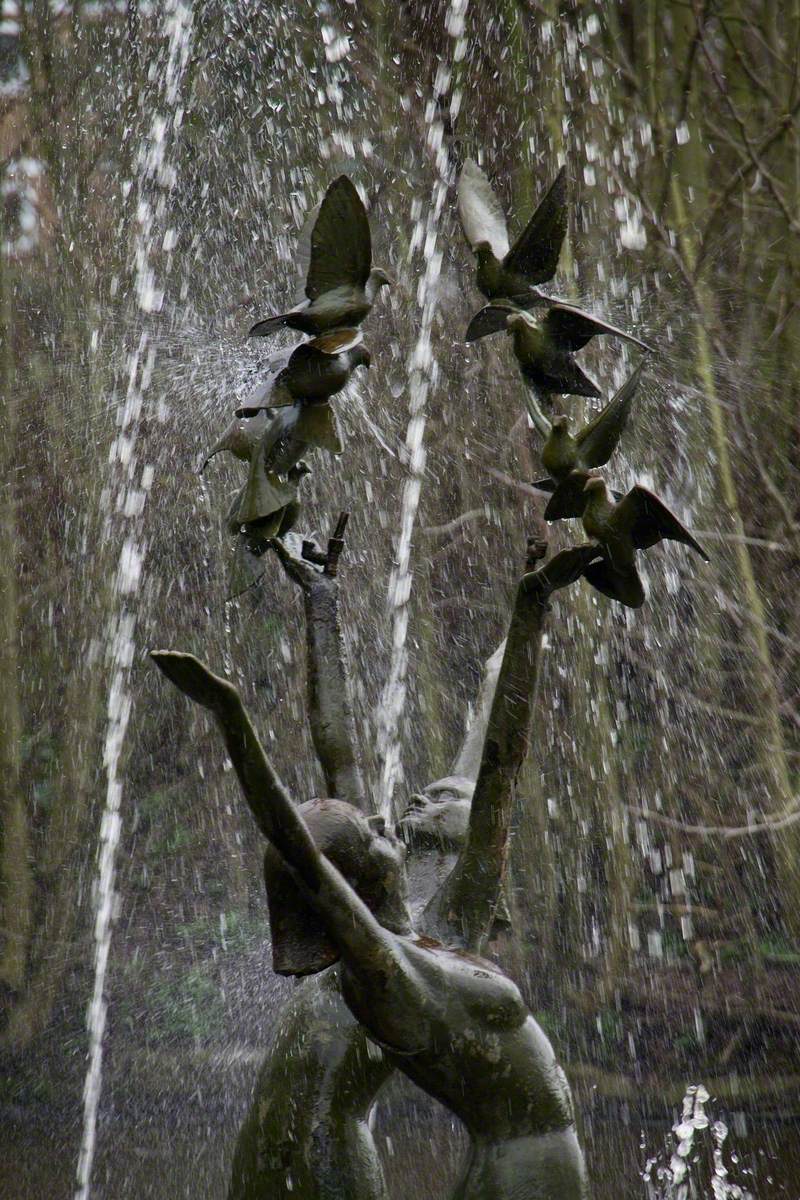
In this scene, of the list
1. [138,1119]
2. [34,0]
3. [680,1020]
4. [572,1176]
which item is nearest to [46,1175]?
[138,1119]

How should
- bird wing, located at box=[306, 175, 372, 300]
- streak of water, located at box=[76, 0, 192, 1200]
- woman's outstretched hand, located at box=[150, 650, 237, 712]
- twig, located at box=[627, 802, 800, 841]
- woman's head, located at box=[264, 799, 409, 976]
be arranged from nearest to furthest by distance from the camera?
woman's outstretched hand, located at box=[150, 650, 237, 712], woman's head, located at box=[264, 799, 409, 976], bird wing, located at box=[306, 175, 372, 300], twig, located at box=[627, 802, 800, 841], streak of water, located at box=[76, 0, 192, 1200]

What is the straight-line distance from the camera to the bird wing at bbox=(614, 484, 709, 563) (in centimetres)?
146

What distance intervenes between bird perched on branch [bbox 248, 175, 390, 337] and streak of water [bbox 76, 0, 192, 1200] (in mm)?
3837

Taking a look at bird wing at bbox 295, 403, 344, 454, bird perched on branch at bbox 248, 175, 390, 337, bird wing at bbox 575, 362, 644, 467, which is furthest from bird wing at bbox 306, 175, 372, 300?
bird wing at bbox 575, 362, 644, 467

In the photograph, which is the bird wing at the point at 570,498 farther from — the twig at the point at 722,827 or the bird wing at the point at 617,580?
the twig at the point at 722,827

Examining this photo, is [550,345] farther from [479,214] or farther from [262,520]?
[262,520]

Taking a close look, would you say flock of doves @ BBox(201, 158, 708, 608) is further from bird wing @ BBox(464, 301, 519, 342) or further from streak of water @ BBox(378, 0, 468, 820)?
streak of water @ BBox(378, 0, 468, 820)

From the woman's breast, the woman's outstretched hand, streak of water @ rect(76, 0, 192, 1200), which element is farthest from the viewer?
streak of water @ rect(76, 0, 192, 1200)

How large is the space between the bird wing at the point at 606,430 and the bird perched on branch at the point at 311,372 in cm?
33

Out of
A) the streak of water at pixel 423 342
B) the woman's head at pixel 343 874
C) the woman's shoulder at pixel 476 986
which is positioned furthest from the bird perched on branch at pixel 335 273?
the streak of water at pixel 423 342

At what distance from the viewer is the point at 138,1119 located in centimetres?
Answer: 476

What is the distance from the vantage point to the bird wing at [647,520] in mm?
1455

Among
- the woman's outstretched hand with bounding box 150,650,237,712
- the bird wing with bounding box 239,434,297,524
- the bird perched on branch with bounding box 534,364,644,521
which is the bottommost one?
the woman's outstretched hand with bounding box 150,650,237,712

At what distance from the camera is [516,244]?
1.75 m
